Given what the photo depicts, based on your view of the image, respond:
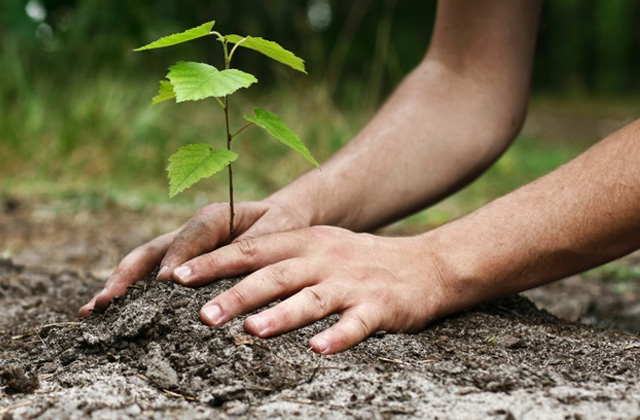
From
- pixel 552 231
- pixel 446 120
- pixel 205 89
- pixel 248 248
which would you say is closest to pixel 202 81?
pixel 205 89

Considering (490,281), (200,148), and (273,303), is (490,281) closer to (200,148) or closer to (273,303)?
(273,303)

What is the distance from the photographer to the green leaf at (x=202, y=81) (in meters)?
1.24

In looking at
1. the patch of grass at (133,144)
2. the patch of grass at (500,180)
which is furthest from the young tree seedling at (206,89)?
the patch of grass at (133,144)

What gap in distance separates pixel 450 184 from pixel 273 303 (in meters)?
0.86

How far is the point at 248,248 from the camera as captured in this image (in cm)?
152

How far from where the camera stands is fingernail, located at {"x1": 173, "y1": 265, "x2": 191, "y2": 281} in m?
1.48

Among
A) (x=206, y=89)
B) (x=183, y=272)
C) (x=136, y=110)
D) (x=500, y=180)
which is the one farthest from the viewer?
(x=500, y=180)

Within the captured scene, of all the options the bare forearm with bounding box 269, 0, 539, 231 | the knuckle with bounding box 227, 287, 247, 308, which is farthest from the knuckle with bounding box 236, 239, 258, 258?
the bare forearm with bounding box 269, 0, 539, 231

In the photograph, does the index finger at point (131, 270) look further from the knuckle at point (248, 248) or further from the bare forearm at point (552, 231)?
the bare forearm at point (552, 231)

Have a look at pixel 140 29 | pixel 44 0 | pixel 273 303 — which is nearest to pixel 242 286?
pixel 273 303

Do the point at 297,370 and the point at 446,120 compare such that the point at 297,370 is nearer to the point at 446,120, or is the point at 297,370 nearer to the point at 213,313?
the point at 213,313

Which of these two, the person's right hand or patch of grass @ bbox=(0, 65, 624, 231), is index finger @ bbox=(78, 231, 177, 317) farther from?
patch of grass @ bbox=(0, 65, 624, 231)

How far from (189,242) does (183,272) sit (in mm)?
99

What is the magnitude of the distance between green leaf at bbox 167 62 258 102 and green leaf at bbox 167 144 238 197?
137 mm
